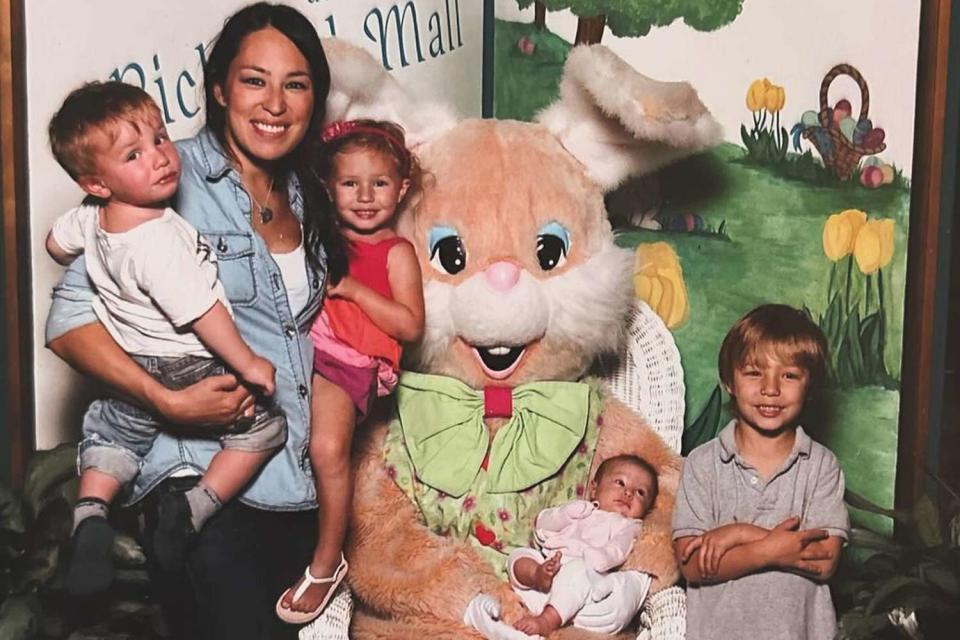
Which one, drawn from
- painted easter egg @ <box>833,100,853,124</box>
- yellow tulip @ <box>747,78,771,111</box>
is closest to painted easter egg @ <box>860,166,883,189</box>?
painted easter egg @ <box>833,100,853,124</box>

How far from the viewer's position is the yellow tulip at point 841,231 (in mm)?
2162

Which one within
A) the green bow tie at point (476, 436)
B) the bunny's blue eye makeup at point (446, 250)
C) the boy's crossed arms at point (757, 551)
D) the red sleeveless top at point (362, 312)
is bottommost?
the boy's crossed arms at point (757, 551)

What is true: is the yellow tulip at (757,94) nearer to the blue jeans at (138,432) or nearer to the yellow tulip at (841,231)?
the yellow tulip at (841,231)

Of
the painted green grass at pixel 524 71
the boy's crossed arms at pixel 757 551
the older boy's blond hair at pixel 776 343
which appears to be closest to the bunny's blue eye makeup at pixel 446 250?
the painted green grass at pixel 524 71

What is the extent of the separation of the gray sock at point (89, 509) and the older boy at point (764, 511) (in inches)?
36.3

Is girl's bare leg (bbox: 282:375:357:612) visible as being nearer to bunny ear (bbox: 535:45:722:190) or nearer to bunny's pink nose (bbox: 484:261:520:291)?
bunny's pink nose (bbox: 484:261:520:291)

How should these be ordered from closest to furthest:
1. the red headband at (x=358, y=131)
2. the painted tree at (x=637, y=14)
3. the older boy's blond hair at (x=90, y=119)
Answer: the older boy's blond hair at (x=90, y=119) → the red headband at (x=358, y=131) → the painted tree at (x=637, y=14)

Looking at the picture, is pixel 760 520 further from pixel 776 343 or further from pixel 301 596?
pixel 301 596

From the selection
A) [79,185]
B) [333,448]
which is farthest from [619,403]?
[79,185]

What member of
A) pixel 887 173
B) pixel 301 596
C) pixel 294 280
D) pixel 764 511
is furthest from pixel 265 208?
pixel 887 173

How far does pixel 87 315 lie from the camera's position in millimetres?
1976

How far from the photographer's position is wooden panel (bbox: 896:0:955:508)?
213 centimetres

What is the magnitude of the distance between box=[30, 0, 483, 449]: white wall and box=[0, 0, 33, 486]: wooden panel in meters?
0.02

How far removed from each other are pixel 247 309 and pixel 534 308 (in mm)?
452
